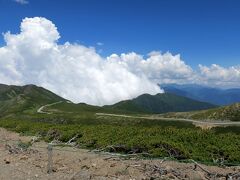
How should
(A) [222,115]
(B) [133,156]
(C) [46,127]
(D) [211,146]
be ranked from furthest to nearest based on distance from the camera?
(A) [222,115] → (C) [46,127] → (D) [211,146] → (B) [133,156]

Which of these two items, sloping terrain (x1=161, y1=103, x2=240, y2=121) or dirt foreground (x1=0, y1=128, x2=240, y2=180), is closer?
dirt foreground (x1=0, y1=128, x2=240, y2=180)

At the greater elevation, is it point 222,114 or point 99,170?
point 222,114

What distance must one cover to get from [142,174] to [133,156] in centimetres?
710

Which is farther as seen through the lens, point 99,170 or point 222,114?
point 222,114

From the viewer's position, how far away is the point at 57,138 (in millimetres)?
43250

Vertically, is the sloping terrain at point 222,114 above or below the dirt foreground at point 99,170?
above

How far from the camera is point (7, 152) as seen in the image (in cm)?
2736

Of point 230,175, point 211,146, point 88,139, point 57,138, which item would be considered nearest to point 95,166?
point 230,175

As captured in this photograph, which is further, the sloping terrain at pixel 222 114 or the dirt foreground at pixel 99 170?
the sloping terrain at pixel 222 114

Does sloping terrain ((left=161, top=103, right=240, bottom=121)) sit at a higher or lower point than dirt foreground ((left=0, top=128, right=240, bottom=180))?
higher

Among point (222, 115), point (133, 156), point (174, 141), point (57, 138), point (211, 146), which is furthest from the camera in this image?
point (222, 115)

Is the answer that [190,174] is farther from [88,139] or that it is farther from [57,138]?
[57,138]

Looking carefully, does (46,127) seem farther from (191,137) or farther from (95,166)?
(95,166)

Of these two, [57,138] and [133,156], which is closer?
[133,156]
